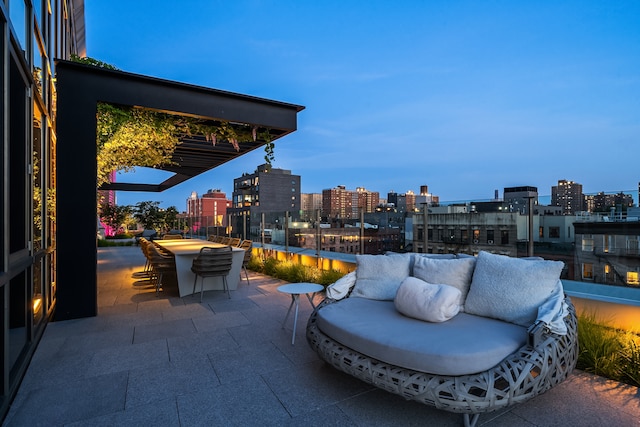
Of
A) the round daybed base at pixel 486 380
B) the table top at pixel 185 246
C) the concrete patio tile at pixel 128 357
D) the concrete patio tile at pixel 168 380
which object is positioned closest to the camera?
the round daybed base at pixel 486 380

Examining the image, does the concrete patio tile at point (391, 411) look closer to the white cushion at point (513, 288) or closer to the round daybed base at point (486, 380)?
the round daybed base at point (486, 380)

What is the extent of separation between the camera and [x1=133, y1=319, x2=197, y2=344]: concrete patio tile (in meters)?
3.53

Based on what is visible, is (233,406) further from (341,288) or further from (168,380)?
(341,288)

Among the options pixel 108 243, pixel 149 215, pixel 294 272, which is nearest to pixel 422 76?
pixel 149 215

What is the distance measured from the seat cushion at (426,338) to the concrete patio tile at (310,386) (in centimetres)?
36

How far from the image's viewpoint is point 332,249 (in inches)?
270

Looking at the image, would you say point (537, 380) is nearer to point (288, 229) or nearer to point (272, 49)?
point (288, 229)

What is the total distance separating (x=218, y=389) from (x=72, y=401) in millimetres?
977

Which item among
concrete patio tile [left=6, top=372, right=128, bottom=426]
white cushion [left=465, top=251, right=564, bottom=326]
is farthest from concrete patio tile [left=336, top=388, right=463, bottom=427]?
concrete patio tile [left=6, top=372, right=128, bottom=426]

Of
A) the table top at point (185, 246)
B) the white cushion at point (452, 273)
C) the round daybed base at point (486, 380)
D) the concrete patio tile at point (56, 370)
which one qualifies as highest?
the white cushion at point (452, 273)

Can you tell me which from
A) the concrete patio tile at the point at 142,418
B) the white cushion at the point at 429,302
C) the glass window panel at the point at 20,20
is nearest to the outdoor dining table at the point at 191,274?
the glass window panel at the point at 20,20

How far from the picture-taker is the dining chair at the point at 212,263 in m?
5.07

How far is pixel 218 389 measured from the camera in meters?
2.42

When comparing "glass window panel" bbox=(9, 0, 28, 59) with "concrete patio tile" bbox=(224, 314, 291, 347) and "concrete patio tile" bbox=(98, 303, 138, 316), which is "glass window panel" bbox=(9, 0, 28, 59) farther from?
"concrete patio tile" bbox=(224, 314, 291, 347)
